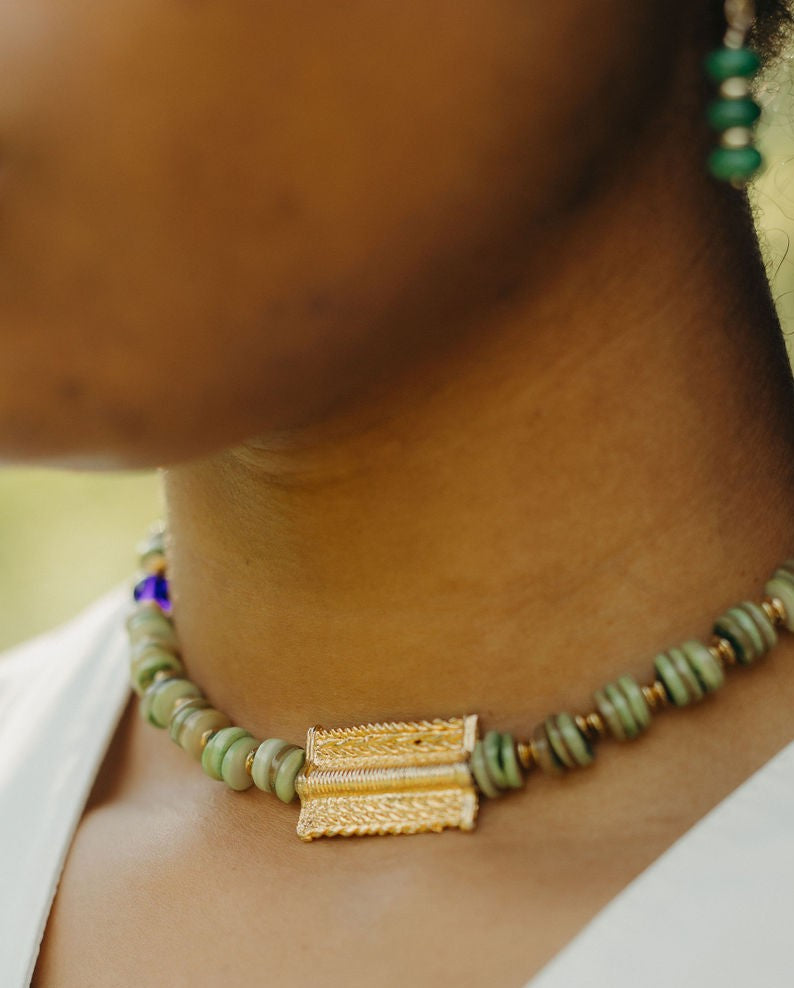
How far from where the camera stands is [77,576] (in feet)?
15.3

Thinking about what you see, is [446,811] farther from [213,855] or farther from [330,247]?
[330,247]

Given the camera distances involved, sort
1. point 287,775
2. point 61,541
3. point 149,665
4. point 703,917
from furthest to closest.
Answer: point 61,541 → point 149,665 → point 287,775 → point 703,917

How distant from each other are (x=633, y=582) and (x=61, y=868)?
2.20 feet

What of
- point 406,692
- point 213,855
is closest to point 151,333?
point 406,692

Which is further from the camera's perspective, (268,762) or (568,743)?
(268,762)

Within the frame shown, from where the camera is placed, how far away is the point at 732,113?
1088mm

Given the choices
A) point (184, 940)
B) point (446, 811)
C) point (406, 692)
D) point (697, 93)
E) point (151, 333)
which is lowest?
point (184, 940)

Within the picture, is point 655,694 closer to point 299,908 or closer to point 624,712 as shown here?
point 624,712

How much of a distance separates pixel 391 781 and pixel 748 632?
0.35 meters

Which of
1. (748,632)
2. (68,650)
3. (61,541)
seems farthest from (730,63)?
(61,541)

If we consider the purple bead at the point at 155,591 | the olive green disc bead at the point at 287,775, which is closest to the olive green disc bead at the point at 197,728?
the olive green disc bead at the point at 287,775

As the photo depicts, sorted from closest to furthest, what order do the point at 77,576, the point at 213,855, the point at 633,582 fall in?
the point at 633,582, the point at 213,855, the point at 77,576

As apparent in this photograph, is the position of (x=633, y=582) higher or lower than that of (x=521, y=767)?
higher

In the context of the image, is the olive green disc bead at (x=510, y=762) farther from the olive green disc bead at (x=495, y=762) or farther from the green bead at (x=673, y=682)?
the green bead at (x=673, y=682)
